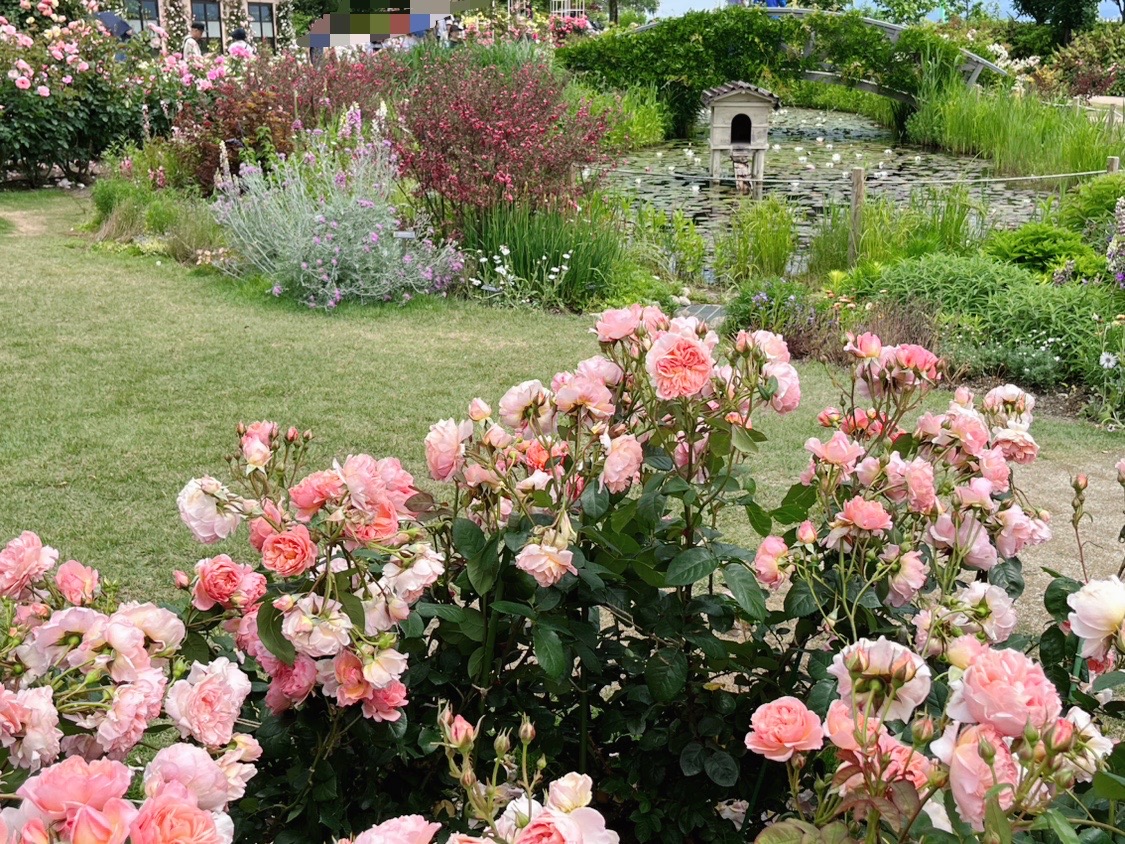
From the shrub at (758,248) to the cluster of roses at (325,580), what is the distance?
6.21m

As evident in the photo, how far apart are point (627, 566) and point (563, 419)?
0.79 ft

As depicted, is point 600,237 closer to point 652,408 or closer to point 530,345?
point 530,345

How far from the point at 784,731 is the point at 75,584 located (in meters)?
0.95

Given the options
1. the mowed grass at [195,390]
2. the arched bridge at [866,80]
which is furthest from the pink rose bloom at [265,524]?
the arched bridge at [866,80]

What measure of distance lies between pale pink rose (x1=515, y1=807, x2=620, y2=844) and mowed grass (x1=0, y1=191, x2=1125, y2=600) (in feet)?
8.32

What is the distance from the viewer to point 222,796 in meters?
0.99

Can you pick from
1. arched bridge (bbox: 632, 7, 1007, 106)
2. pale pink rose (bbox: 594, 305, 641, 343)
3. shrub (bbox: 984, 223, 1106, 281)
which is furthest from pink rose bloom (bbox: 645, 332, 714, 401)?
arched bridge (bbox: 632, 7, 1007, 106)

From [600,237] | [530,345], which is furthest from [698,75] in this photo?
[530,345]

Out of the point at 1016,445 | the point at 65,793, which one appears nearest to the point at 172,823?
the point at 65,793

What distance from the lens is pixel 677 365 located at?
5.05 ft

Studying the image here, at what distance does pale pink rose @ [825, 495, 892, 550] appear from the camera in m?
1.52

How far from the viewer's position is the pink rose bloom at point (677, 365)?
1.54 meters

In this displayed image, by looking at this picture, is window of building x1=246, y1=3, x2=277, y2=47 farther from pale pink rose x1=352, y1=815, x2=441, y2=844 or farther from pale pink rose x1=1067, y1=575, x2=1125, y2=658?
pale pink rose x1=352, y1=815, x2=441, y2=844

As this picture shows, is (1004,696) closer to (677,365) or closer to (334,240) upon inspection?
(677,365)
